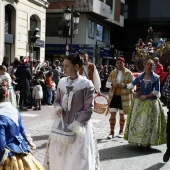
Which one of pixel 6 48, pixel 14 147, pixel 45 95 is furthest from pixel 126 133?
pixel 6 48

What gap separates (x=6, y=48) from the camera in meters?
17.5

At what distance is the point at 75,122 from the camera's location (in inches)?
145

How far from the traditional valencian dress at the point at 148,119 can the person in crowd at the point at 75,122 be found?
7.56ft

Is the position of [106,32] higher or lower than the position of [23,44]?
higher

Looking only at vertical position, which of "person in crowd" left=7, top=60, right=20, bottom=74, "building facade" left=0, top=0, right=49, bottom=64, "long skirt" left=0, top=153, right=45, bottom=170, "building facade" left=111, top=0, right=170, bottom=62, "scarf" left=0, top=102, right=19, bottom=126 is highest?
"building facade" left=111, top=0, right=170, bottom=62

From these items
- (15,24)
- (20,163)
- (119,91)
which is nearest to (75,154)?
(20,163)

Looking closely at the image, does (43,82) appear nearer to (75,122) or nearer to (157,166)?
(157,166)

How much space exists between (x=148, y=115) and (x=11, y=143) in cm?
361

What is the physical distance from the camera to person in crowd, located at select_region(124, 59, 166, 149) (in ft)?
19.8

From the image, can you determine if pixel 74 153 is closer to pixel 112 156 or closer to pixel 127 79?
pixel 112 156

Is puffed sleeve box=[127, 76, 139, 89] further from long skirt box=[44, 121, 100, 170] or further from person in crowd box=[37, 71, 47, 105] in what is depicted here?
person in crowd box=[37, 71, 47, 105]

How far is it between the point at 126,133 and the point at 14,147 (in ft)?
12.1

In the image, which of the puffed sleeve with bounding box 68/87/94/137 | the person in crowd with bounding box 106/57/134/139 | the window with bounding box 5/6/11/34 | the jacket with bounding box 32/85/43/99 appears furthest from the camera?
the window with bounding box 5/6/11/34

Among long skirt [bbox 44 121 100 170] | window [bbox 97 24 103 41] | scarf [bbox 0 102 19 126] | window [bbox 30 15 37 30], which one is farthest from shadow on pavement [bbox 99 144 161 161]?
window [bbox 97 24 103 41]
